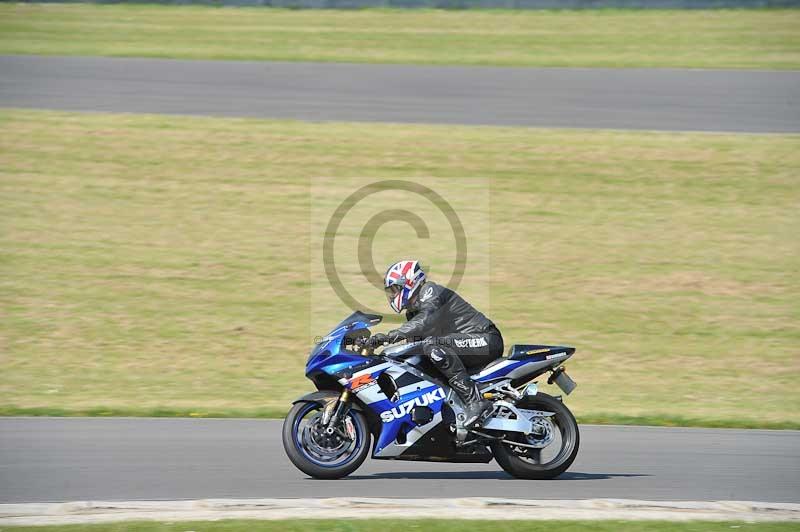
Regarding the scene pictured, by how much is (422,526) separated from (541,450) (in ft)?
7.10

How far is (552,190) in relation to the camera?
20062mm

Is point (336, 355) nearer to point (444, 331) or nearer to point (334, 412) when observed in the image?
point (334, 412)

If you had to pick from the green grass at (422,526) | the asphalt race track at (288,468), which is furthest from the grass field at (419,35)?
the green grass at (422,526)

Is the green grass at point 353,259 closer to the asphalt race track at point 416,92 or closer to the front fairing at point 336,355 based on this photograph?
the asphalt race track at point 416,92

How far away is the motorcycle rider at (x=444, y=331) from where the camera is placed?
9.05 m

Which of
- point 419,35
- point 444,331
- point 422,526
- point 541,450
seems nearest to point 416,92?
point 419,35

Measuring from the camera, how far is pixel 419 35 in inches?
1173

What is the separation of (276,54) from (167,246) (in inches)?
417

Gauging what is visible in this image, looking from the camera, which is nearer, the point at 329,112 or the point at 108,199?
the point at 108,199

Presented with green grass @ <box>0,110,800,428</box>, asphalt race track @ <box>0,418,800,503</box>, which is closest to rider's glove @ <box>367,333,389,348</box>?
asphalt race track @ <box>0,418,800,503</box>

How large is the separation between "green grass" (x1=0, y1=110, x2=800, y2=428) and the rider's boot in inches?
129

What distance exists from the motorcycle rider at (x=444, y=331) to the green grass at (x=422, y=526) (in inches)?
61.8

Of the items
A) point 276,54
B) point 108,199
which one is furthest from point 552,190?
point 276,54

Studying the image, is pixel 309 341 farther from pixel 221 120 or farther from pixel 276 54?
pixel 276 54
